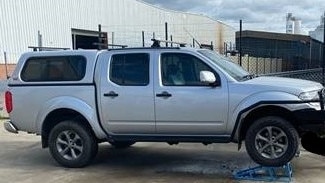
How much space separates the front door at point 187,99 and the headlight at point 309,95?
1.08 meters

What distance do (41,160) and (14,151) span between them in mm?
1178

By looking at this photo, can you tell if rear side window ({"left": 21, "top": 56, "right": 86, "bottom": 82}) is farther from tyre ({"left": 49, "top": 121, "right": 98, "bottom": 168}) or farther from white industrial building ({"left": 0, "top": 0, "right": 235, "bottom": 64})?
white industrial building ({"left": 0, "top": 0, "right": 235, "bottom": 64})

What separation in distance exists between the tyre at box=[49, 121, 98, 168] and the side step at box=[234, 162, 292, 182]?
2.43 m

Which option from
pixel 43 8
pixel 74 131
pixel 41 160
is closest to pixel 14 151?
pixel 41 160

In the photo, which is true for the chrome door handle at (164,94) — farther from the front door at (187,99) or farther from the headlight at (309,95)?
the headlight at (309,95)

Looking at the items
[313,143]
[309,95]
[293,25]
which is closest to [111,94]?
[309,95]

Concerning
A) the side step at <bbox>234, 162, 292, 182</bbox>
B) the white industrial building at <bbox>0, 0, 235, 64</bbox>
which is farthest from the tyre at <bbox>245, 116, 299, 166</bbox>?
the white industrial building at <bbox>0, 0, 235, 64</bbox>

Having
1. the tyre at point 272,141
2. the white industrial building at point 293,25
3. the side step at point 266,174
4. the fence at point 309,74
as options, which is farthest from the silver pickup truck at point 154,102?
the white industrial building at point 293,25

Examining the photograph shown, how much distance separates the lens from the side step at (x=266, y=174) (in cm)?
706

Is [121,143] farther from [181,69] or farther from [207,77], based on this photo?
[207,77]

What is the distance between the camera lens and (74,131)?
26.9 feet

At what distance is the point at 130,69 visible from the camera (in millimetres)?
7926

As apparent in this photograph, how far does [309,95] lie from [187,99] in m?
1.77

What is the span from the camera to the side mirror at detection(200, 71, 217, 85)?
7211 mm
